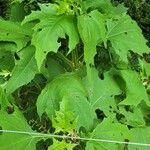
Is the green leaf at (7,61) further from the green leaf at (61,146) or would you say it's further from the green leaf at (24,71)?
the green leaf at (61,146)

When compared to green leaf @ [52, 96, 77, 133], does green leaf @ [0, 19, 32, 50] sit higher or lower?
higher

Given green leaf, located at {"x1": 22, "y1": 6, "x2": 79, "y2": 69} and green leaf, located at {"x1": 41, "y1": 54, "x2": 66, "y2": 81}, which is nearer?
green leaf, located at {"x1": 22, "y1": 6, "x2": 79, "y2": 69}

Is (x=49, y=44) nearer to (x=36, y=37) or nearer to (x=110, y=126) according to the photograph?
(x=36, y=37)

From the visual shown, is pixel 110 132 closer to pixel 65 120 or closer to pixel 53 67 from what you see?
pixel 65 120

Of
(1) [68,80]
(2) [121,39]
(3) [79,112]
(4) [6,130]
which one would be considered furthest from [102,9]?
(4) [6,130]

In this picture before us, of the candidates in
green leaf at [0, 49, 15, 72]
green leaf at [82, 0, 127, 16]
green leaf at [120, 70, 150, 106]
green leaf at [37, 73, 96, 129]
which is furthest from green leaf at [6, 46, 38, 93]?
green leaf at [120, 70, 150, 106]

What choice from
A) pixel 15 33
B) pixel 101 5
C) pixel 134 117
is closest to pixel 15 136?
pixel 15 33

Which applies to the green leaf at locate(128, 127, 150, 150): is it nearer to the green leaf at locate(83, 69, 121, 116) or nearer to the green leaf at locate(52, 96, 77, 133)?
the green leaf at locate(83, 69, 121, 116)
